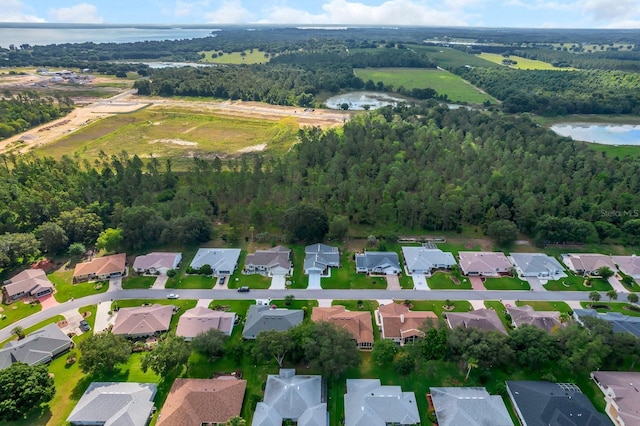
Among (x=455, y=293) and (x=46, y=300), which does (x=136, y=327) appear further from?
(x=455, y=293)

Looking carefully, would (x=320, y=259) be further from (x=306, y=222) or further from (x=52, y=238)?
(x=52, y=238)

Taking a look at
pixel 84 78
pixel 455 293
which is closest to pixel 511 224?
pixel 455 293

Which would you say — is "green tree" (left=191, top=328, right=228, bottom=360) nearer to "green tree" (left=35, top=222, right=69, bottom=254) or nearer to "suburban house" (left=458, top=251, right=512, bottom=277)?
"green tree" (left=35, top=222, right=69, bottom=254)

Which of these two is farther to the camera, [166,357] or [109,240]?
[109,240]

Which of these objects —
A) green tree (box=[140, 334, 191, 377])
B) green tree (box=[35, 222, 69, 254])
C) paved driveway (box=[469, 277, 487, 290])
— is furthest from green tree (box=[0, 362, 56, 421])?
paved driveway (box=[469, 277, 487, 290])

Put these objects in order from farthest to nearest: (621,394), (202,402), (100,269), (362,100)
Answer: (362,100) < (100,269) < (621,394) < (202,402)

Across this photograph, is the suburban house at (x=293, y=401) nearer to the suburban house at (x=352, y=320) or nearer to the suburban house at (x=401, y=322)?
the suburban house at (x=352, y=320)

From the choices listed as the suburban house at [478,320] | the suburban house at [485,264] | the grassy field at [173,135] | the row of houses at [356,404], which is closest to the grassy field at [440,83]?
the grassy field at [173,135]

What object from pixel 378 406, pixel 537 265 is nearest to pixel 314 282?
pixel 378 406
